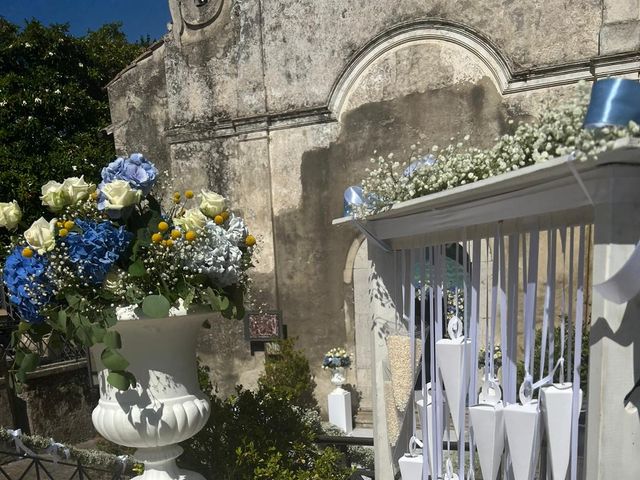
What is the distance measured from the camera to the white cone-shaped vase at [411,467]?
7.97 ft

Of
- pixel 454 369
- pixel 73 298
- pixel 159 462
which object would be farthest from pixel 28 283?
pixel 454 369

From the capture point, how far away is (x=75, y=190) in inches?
81.5

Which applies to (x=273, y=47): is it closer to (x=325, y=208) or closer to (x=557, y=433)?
(x=325, y=208)

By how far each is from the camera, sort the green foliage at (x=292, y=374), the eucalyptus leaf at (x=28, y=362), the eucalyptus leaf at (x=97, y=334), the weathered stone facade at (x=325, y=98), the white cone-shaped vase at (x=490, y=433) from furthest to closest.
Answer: the green foliage at (x=292, y=374) < the weathered stone facade at (x=325, y=98) < the eucalyptus leaf at (x=28, y=362) < the eucalyptus leaf at (x=97, y=334) < the white cone-shaped vase at (x=490, y=433)

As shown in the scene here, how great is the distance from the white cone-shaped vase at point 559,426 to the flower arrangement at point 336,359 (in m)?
4.60

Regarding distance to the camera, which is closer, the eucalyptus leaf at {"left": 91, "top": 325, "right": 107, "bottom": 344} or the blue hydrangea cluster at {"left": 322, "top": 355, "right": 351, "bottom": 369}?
the eucalyptus leaf at {"left": 91, "top": 325, "right": 107, "bottom": 344}

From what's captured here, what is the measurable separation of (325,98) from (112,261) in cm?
467

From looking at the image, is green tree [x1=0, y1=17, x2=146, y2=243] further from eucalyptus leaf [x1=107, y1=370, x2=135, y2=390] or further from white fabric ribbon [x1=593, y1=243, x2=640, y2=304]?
white fabric ribbon [x1=593, y1=243, x2=640, y2=304]

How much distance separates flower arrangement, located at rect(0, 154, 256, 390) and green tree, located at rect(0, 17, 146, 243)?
25.5 ft

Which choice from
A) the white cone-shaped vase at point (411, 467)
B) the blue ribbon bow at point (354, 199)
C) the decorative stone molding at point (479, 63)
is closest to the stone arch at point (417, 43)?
the decorative stone molding at point (479, 63)

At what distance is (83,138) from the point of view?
10.7 m

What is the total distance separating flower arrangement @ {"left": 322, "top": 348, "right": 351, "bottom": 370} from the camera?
6.19 meters

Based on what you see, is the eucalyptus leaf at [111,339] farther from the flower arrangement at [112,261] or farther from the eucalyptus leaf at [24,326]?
the eucalyptus leaf at [24,326]

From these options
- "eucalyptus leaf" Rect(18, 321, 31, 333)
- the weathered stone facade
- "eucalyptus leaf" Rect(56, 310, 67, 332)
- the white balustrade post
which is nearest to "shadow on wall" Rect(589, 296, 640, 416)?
the white balustrade post
